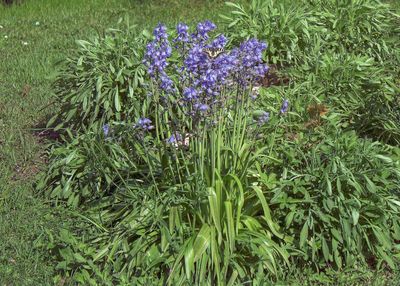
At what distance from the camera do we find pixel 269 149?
176 inches

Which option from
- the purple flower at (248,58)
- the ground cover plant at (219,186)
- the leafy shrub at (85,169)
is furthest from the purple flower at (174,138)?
the purple flower at (248,58)

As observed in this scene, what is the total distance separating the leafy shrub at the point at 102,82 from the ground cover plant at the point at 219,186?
0.03 meters

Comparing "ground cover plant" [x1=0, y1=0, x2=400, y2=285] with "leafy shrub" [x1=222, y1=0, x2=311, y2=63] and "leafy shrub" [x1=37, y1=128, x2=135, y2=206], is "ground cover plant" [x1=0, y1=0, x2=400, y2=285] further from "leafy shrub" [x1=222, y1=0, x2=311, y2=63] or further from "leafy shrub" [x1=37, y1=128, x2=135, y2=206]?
"leafy shrub" [x1=222, y1=0, x2=311, y2=63]

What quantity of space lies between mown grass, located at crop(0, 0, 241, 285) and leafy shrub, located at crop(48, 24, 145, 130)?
0.22 meters

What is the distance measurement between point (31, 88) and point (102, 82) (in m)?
2.02

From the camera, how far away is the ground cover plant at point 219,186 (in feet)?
13.0

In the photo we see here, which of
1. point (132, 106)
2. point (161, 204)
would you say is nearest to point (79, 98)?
point (132, 106)

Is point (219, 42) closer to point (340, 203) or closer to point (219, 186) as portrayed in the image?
point (219, 186)

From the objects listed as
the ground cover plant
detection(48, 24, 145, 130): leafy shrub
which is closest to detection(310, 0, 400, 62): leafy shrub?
the ground cover plant

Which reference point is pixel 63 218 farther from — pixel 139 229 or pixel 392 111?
pixel 392 111

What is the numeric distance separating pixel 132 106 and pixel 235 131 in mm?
1056

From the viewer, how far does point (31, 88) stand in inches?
277

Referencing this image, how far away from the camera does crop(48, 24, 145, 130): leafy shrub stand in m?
5.15

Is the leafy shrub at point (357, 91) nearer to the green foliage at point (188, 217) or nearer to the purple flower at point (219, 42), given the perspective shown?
the green foliage at point (188, 217)
